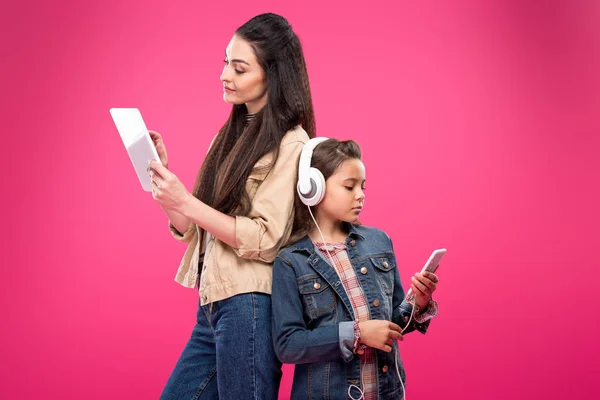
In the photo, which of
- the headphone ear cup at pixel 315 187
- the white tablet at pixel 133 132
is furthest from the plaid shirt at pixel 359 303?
the white tablet at pixel 133 132

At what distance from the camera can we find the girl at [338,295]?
190cm

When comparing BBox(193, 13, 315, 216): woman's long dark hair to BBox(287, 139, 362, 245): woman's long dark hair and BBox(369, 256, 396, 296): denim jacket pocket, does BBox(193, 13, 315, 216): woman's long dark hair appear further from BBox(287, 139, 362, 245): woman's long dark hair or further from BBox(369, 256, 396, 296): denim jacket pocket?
BBox(369, 256, 396, 296): denim jacket pocket

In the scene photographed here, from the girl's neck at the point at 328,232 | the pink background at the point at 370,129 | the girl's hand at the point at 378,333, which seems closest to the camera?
the girl's hand at the point at 378,333

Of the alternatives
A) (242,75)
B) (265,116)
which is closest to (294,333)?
(265,116)

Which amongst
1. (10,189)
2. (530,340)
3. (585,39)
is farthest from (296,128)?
(585,39)

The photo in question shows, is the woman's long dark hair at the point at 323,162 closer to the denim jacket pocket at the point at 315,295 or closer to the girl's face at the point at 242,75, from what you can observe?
the denim jacket pocket at the point at 315,295

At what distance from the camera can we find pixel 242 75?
210 cm

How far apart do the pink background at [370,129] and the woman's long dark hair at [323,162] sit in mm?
1999

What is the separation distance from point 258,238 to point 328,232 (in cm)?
22

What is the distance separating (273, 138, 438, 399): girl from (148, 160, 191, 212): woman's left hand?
280 mm

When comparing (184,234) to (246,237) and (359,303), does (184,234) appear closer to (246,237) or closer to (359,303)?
(246,237)

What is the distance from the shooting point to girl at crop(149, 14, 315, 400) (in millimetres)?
1937

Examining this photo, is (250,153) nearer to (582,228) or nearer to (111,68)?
(111,68)

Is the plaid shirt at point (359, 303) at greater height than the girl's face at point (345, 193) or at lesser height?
lesser
